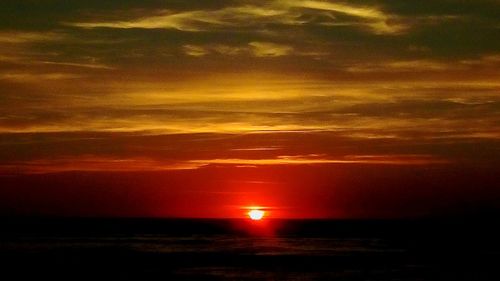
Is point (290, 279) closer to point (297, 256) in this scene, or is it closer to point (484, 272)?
point (484, 272)

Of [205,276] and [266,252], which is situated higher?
[205,276]

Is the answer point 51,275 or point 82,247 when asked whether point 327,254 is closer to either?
point 82,247

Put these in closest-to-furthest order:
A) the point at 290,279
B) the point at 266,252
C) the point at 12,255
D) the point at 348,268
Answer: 1. the point at 290,279
2. the point at 348,268
3. the point at 12,255
4. the point at 266,252

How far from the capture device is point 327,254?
48094 millimetres

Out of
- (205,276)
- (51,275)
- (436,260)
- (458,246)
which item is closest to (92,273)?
(51,275)

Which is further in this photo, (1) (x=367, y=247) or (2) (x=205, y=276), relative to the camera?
(1) (x=367, y=247)

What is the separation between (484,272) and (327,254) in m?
13.6

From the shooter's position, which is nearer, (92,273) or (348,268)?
(92,273)

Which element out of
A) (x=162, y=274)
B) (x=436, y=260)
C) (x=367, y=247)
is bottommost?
(x=367, y=247)

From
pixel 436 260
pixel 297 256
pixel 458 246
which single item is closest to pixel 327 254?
pixel 297 256

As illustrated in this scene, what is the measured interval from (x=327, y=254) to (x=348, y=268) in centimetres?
965

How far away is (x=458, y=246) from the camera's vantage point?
54844 mm

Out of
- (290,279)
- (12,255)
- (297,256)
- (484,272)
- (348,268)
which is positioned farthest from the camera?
(297,256)

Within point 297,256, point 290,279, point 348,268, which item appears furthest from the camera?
point 297,256
